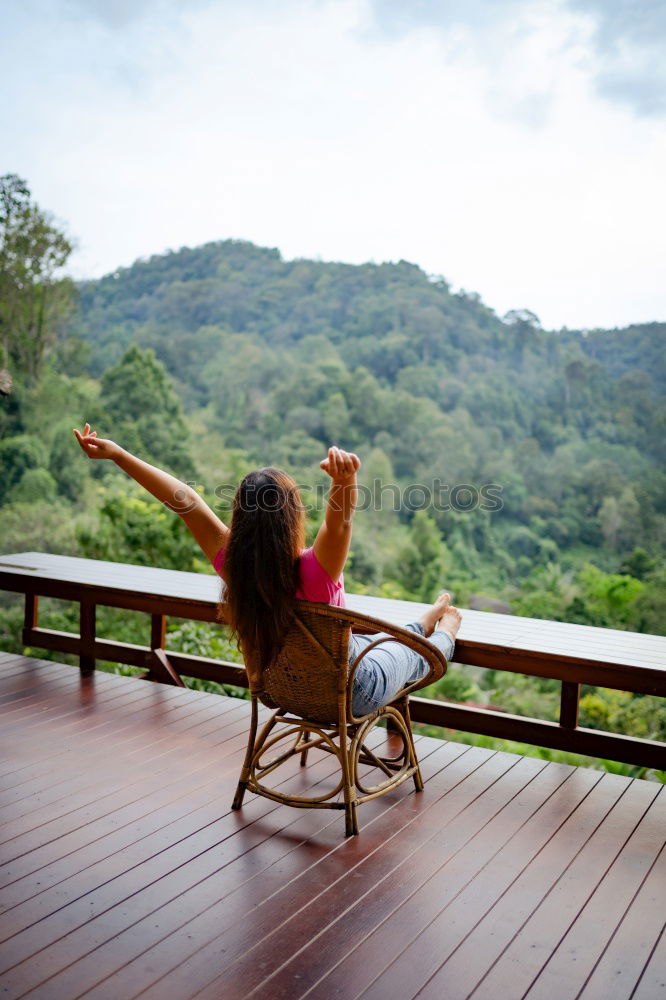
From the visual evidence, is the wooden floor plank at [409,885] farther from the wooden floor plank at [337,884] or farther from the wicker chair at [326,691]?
the wicker chair at [326,691]

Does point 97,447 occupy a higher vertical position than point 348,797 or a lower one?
higher

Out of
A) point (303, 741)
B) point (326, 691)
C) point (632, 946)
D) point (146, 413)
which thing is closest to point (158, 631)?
point (303, 741)

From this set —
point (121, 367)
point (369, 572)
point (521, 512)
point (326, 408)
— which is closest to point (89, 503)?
point (121, 367)

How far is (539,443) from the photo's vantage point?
20984mm

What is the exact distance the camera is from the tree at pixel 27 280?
53.8ft

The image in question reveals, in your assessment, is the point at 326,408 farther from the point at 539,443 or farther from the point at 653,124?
the point at 653,124

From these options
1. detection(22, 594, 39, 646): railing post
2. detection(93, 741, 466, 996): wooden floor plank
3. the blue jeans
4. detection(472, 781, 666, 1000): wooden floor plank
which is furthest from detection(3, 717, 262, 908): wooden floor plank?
detection(22, 594, 39, 646): railing post

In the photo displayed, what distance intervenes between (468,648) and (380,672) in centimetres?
60

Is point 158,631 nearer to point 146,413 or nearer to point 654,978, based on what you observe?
point 654,978

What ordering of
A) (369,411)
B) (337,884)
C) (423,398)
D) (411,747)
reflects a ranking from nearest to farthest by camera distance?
(337,884), (411,747), (369,411), (423,398)

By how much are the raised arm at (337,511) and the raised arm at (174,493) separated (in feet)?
1.19

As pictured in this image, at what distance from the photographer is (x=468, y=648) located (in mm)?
2846

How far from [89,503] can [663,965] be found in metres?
15.7

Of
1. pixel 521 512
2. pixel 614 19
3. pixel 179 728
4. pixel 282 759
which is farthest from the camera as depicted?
pixel 521 512
